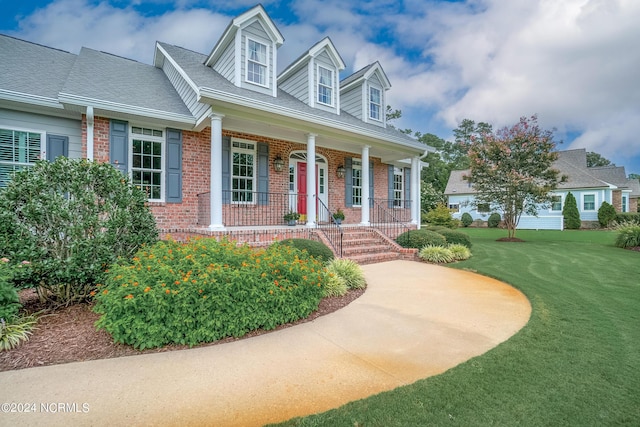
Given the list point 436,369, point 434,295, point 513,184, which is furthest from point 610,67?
point 436,369

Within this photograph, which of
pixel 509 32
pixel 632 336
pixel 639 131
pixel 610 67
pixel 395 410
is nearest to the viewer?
pixel 395 410

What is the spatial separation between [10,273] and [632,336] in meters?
7.17

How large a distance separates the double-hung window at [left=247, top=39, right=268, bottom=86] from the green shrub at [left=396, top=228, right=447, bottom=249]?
6.77m

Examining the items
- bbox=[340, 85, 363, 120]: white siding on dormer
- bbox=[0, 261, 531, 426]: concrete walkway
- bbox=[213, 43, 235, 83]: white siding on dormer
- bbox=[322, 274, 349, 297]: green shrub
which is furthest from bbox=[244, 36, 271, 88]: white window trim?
bbox=[0, 261, 531, 426]: concrete walkway

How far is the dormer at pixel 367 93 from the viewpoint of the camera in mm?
12695

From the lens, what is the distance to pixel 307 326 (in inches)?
152

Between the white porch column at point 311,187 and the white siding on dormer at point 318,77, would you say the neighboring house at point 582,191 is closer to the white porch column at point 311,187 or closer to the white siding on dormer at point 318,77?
the white siding on dormer at point 318,77

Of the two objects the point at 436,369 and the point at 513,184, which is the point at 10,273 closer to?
the point at 436,369

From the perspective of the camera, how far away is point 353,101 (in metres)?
13.3

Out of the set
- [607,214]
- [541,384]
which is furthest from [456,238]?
[607,214]

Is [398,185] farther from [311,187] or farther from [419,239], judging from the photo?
[311,187]

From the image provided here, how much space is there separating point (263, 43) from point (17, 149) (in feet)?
23.2

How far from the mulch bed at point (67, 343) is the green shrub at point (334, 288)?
0.78 m

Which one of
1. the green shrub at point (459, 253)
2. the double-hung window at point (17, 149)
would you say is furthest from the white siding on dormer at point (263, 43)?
the green shrub at point (459, 253)
